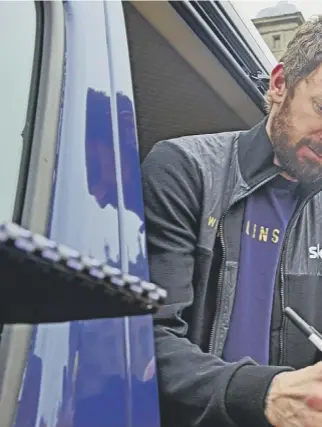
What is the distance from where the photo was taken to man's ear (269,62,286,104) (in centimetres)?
161

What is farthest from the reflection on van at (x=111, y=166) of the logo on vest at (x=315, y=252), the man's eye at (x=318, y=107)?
the man's eye at (x=318, y=107)

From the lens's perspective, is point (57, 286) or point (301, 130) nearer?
point (57, 286)

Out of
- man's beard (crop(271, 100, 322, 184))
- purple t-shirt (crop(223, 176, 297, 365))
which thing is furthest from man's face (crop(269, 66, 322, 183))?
purple t-shirt (crop(223, 176, 297, 365))

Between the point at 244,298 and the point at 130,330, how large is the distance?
0.27 metres

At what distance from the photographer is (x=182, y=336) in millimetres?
1213

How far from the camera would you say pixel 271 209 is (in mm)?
1371

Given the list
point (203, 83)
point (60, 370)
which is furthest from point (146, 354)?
point (203, 83)

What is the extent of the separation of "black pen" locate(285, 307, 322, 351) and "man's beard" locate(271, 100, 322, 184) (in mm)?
312

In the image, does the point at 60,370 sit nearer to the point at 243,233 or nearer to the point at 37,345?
the point at 37,345

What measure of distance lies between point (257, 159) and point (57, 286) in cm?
98

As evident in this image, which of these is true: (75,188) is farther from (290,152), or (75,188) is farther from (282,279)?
(290,152)

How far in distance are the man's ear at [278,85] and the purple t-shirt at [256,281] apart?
0.33 meters

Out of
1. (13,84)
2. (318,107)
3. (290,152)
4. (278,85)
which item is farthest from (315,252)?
(13,84)

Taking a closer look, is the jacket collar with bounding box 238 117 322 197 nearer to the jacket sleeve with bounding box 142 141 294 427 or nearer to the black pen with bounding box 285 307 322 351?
the jacket sleeve with bounding box 142 141 294 427
